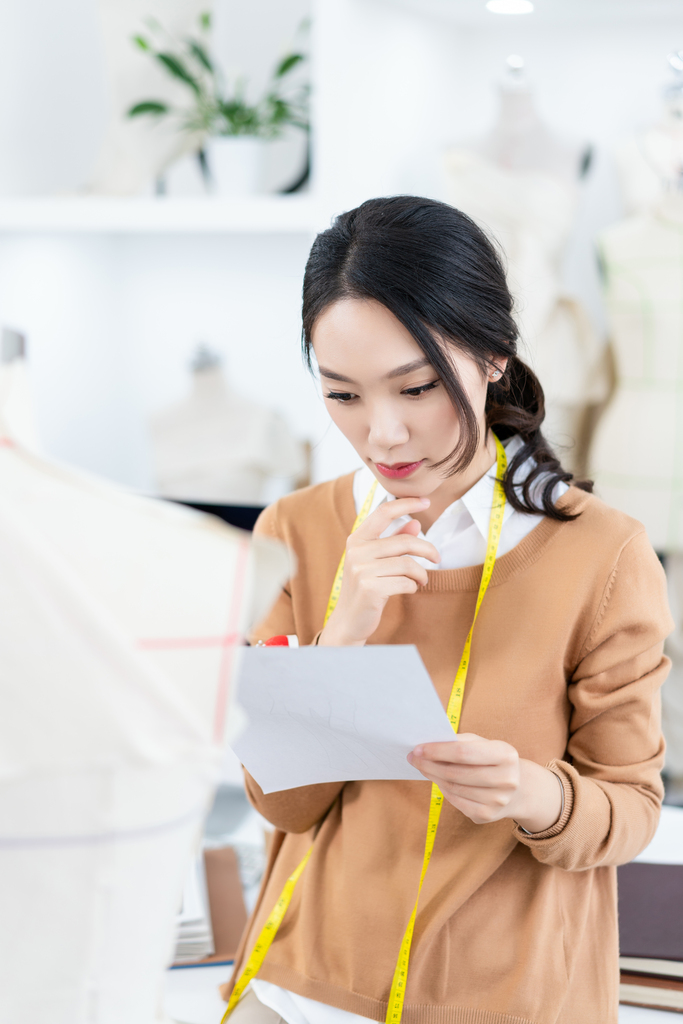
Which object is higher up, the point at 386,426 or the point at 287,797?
the point at 386,426

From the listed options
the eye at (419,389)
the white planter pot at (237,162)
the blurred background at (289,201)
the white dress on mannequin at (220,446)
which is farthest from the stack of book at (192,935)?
the white planter pot at (237,162)

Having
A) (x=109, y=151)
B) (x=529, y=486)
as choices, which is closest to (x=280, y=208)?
(x=109, y=151)

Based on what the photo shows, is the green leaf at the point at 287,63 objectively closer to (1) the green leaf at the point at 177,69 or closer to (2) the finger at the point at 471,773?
(1) the green leaf at the point at 177,69

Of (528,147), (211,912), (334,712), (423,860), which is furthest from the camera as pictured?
(528,147)

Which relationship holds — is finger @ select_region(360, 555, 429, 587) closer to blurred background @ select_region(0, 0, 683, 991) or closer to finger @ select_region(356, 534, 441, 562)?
finger @ select_region(356, 534, 441, 562)

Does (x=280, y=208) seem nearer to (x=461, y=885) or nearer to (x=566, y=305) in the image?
(x=566, y=305)

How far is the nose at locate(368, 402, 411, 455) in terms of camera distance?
2.81ft

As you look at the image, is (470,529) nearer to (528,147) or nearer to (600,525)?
(600,525)

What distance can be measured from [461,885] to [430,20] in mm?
1723

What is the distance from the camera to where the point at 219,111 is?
202cm

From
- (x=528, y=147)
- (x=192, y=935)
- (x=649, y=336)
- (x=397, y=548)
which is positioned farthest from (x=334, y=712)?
(x=528, y=147)

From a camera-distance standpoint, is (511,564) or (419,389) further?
(511,564)

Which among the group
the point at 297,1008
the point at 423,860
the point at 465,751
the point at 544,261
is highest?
the point at 544,261

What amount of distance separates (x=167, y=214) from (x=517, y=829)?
4.60 feet
